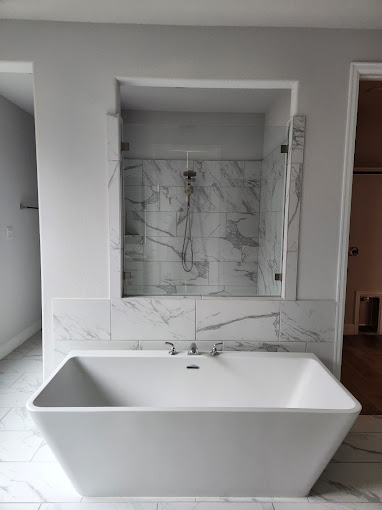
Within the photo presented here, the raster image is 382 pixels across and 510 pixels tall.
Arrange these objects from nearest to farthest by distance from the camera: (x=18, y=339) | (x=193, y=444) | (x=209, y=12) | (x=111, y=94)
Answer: (x=193, y=444) < (x=209, y=12) < (x=111, y=94) < (x=18, y=339)

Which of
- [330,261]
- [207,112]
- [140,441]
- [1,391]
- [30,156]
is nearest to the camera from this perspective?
[140,441]

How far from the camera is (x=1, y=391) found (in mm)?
2590

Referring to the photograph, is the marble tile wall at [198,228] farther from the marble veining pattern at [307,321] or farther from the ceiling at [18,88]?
the ceiling at [18,88]

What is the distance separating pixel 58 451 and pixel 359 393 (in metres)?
2.32

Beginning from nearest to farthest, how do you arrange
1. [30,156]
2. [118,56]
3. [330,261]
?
[118,56], [330,261], [30,156]

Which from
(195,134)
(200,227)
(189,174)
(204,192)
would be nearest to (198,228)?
(200,227)

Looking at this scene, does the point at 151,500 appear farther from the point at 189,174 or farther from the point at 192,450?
the point at 189,174

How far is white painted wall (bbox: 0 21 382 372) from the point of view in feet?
6.56

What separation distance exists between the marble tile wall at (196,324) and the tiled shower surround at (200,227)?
0.14 metres

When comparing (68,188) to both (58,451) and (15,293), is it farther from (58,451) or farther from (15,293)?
(15,293)

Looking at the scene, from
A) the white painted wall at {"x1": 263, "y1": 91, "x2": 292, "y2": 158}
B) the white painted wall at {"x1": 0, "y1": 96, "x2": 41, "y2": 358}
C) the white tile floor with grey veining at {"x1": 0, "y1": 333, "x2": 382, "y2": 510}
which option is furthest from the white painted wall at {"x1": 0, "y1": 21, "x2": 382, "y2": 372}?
the white painted wall at {"x1": 0, "y1": 96, "x2": 41, "y2": 358}

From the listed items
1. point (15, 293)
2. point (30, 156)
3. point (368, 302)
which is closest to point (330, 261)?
point (368, 302)

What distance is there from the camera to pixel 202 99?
2.38 meters

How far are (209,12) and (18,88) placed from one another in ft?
6.54
